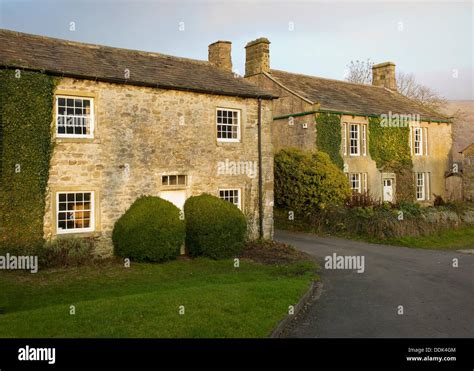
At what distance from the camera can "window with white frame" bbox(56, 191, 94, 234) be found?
47.5 ft

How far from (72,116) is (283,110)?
14628 millimetres

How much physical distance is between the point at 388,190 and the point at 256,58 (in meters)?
11.3

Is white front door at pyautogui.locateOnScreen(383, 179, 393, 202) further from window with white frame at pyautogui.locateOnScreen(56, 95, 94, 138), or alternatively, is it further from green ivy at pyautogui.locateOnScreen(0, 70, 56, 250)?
green ivy at pyautogui.locateOnScreen(0, 70, 56, 250)

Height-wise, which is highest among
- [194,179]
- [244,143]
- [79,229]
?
[244,143]

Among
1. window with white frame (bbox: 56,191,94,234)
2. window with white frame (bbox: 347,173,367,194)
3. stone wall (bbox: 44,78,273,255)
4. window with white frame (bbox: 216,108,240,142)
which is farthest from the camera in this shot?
window with white frame (bbox: 347,173,367,194)

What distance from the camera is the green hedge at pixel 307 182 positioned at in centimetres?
2217

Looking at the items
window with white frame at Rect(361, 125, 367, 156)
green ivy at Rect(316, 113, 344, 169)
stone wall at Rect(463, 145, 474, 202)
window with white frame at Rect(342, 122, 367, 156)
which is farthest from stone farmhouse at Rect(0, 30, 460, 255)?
stone wall at Rect(463, 145, 474, 202)

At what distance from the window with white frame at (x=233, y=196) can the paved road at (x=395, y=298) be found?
11.2 ft

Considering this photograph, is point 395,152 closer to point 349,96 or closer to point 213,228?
point 349,96

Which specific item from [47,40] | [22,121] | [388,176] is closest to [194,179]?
[22,121]

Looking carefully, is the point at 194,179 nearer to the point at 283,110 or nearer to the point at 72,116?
the point at 72,116

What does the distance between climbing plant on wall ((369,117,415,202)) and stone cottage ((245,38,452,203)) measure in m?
0.31

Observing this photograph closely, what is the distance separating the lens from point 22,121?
540 inches

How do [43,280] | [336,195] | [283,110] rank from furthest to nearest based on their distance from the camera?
[283,110], [336,195], [43,280]
